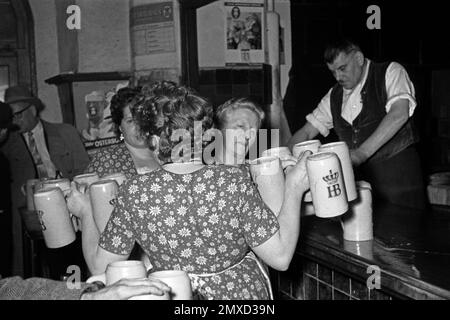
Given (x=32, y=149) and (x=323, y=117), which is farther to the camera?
(x=32, y=149)

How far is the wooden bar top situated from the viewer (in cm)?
149

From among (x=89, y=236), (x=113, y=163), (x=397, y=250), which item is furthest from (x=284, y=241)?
(x=113, y=163)

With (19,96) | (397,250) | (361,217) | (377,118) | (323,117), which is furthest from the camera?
(19,96)

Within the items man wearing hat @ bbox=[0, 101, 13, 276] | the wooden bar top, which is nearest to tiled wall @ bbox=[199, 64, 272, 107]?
man wearing hat @ bbox=[0, 101, 13, 276]

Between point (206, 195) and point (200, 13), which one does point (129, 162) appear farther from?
point (200, 13)

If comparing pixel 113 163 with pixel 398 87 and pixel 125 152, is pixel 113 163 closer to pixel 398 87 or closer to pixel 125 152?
pixel 125 152

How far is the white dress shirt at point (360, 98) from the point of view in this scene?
324cm

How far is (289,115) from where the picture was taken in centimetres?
480

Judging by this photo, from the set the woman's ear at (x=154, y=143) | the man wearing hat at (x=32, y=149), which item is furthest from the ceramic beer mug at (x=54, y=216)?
the man wearing hat at (x=32, y=149)

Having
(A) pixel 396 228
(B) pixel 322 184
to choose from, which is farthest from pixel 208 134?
(A) pixel 396 228

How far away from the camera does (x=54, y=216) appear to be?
196 centimetres

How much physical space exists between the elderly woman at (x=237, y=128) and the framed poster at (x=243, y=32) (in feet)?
6.97

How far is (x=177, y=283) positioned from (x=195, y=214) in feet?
1.09

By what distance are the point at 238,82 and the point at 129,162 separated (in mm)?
2106
